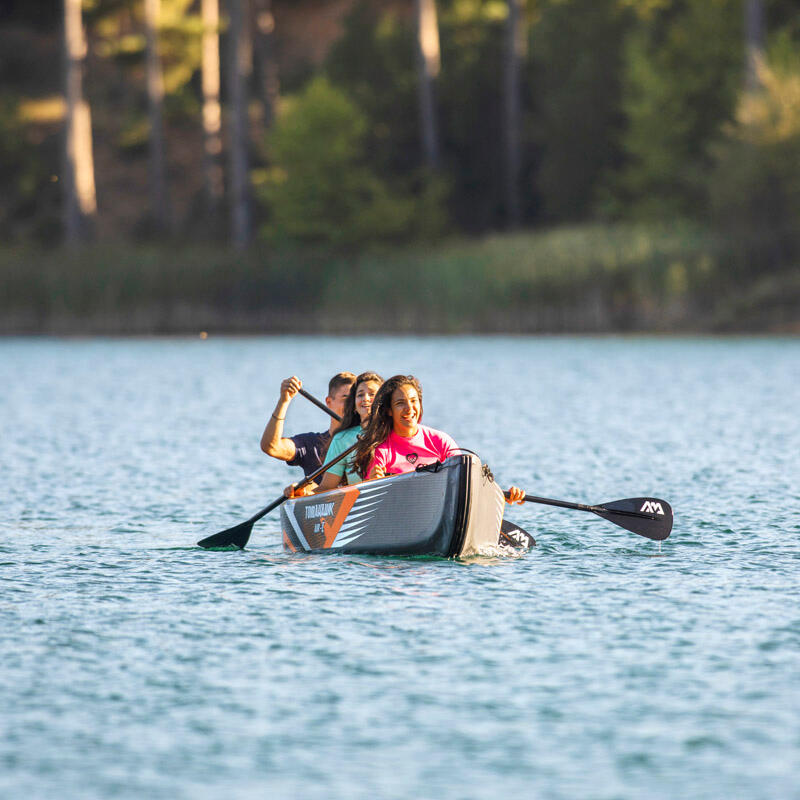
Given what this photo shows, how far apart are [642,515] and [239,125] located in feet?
126

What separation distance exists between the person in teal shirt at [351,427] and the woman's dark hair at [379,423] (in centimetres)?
15

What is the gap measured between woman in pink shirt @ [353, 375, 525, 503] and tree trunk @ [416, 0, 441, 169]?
129 ft

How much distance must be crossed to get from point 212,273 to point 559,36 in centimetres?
1574

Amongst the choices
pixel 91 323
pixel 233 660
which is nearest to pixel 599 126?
pixel 91 323

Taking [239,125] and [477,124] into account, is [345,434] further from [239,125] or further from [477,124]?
[477,124]

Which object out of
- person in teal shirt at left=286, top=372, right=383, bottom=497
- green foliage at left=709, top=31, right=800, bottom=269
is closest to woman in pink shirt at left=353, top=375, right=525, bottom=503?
person in teal shirt at left=286, top=372, right=383, bottom=497

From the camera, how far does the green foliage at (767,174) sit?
40.7 meters

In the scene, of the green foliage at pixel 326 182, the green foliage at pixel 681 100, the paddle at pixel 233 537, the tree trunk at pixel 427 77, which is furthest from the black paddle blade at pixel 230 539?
the tree trunk at pixel 427 77

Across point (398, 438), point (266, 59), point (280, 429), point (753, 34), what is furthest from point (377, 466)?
point (266, 59)

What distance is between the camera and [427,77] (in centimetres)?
5081

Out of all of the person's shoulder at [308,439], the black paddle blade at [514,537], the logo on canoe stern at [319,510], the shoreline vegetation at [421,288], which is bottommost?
the black paddle blade at [514,537]

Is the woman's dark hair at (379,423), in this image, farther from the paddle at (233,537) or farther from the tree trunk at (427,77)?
the tree trunk at (427,77)

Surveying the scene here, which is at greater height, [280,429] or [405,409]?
[405,409]

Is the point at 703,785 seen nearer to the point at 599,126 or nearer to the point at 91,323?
the point at 91,323
